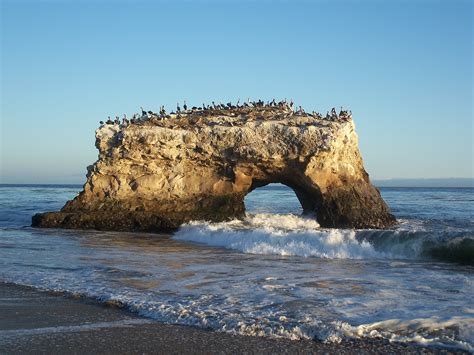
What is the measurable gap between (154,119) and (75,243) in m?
8.02

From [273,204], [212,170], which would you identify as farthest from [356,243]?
[273,204]

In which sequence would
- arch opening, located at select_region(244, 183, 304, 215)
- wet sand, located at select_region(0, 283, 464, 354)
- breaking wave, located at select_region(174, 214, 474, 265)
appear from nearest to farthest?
wet sand, located at select_region(0, 283, 464, 354) < breaking wave, located at select_region(174, 214, 474, 265) < arch opening, located at select_region(244, 183, 304, 215)

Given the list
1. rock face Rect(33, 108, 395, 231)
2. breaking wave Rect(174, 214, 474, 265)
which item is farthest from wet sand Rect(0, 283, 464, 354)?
rock face Rect(33, 108, 395, 231)

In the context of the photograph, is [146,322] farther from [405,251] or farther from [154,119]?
[154,119]

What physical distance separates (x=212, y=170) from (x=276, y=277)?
12.0 m

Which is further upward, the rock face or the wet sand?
the rock face

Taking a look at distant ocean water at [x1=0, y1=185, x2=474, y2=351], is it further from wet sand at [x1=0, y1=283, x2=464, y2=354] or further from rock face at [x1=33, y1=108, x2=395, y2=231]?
rock face at [x1=33, y1=108, x2=395, y2=231]

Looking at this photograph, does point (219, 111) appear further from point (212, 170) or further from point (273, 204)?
point (273, 204)

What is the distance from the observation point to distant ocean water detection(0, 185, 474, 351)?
6.69 m

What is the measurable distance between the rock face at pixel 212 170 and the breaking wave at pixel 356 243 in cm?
403

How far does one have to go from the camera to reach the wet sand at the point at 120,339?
5.75 metres

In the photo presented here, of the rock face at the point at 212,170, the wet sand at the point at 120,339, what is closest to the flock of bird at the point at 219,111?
the rock face at the point at 212,170

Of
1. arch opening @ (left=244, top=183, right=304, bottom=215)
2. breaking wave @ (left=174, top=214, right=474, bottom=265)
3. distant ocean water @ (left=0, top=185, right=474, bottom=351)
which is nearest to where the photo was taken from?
distant ocean water @ (left=0, top=185, right=474, bottom=351)

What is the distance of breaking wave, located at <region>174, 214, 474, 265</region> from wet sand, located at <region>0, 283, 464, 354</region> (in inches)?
300
